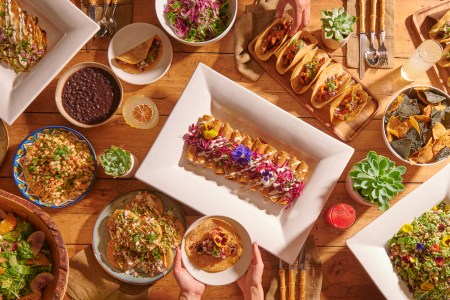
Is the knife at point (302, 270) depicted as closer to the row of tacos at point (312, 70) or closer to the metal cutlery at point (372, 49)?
the row of tacos at point (312, 70)

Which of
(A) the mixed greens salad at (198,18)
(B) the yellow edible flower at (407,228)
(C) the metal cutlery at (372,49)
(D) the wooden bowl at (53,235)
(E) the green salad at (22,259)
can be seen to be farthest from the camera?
(C) the metal cutlery at (372,49)

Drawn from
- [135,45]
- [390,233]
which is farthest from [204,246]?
[135,45]

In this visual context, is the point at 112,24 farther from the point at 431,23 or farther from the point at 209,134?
the point at 431,23

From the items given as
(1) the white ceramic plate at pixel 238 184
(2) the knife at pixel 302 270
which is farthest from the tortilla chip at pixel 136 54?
(2) the knife at pixel 302 270

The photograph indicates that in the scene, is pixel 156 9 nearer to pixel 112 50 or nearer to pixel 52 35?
Answer: pixel 112 50

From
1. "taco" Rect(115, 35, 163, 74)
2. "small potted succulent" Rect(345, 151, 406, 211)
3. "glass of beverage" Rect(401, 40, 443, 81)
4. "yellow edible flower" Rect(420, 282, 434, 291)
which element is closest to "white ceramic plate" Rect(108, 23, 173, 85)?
"taco" Rect(115, 35, 163, 74)
